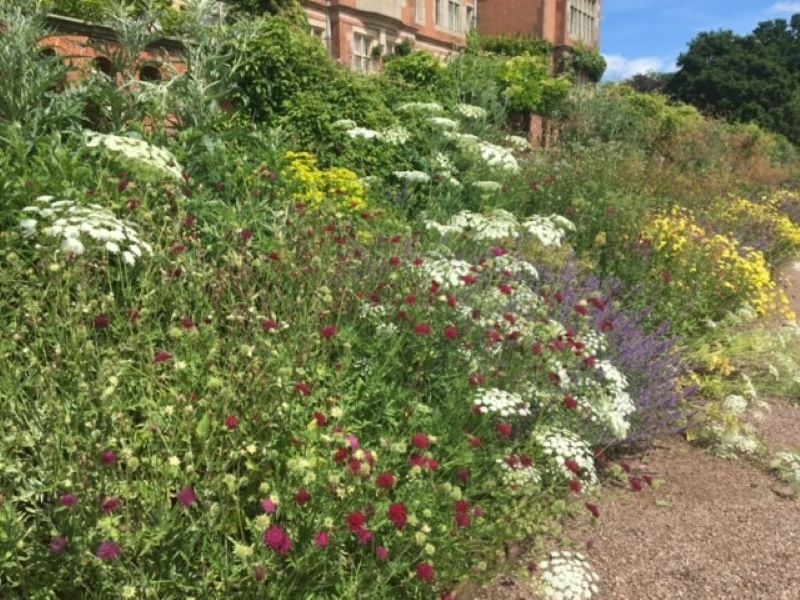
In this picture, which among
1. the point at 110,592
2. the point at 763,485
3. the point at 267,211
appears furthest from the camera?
the point at 267,211

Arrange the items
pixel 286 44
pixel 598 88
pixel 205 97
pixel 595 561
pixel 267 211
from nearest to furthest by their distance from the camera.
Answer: pixel 595 561 < pixel 267 211 < pixel 205 97 < pixel 286 44 < pixel 598 88

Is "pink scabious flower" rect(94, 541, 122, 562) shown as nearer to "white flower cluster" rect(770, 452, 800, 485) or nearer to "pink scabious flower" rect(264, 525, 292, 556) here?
"pink scabious flower" rect(264, 525, 292, 556)

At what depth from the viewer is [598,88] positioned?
18.1 metres

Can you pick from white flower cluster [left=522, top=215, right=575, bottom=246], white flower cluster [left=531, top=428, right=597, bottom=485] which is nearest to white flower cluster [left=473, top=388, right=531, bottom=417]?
white flower cluster [left=531, top=428, right=597, bottom=485]

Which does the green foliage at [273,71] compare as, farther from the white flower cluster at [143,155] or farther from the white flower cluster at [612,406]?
the white flower cluster at [612,406]

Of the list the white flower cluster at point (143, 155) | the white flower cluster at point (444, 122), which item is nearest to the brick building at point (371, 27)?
the white flower cluster at point (444, 122)

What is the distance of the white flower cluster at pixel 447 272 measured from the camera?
11.3ft

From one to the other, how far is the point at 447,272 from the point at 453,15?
2812 cm

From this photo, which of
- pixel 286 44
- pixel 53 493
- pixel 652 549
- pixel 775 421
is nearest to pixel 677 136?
pixel 286 44

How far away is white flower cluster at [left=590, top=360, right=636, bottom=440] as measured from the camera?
3174 millimetres

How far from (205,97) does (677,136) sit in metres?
11.9

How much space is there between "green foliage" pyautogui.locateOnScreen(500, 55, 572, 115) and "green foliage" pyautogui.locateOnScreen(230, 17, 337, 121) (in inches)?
280

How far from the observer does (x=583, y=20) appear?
32.4m

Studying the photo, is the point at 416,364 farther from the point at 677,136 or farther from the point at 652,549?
the point at 677,136
